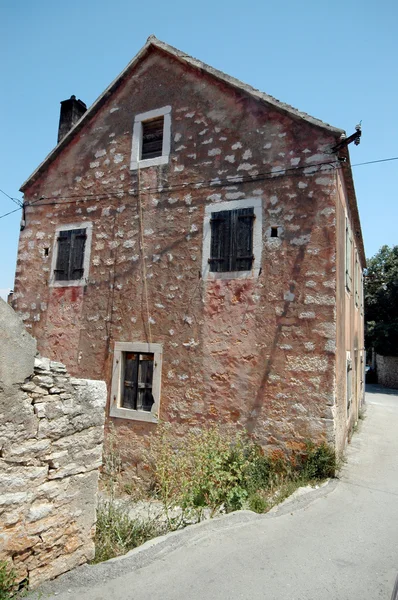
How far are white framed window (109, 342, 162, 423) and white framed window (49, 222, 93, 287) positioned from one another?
1872 mm

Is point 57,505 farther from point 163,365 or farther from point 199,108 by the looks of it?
point 199,108

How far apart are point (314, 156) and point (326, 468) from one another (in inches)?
198

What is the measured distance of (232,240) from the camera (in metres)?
7.32

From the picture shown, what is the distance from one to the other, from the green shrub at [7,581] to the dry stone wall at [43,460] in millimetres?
50

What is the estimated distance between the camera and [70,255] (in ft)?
29.5

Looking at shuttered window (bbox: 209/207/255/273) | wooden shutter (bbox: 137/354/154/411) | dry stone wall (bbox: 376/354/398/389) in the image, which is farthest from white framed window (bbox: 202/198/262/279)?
dry stone wall (bbox: 376/354/398/389)

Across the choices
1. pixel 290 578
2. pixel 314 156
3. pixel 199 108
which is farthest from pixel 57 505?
pixel 199 108

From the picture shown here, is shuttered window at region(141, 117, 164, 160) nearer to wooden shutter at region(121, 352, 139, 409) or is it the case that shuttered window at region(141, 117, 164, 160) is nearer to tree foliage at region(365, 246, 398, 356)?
wooden shutter at region(121, 352, 139, 409)

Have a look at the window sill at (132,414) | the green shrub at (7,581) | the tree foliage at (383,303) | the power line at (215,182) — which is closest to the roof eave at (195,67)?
the power line at (215,182)

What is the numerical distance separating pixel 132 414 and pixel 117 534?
11.4 ft

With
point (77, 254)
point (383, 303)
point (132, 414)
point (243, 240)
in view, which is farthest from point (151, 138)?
point (383, 303)

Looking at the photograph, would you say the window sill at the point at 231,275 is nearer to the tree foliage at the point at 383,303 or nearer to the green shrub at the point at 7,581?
the green shrub at the point at 7,581

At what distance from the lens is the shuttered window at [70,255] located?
349 inches

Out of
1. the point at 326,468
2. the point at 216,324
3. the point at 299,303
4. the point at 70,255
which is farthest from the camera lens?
the point at 70,255
